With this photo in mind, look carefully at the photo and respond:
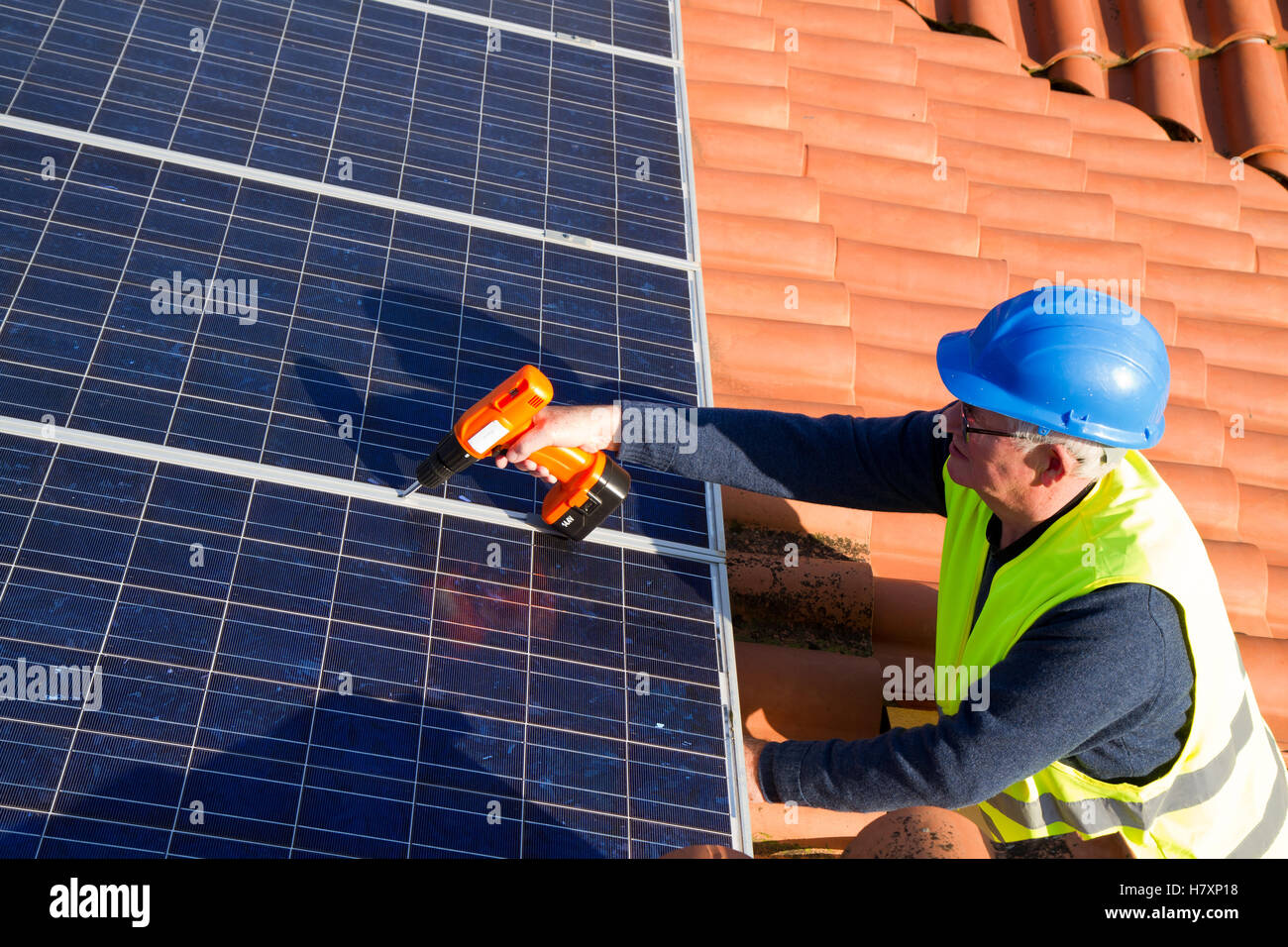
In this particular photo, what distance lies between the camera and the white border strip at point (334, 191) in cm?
431

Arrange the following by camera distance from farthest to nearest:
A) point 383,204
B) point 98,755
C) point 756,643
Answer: point 383,204 < point 756,643 < point 98,755

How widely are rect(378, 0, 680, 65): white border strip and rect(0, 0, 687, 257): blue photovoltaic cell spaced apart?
0.09 metres

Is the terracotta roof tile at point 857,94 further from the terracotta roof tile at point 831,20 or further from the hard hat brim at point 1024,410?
the hard hat brim at point 1024,410

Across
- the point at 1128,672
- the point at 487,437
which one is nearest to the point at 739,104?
the point at 487,437

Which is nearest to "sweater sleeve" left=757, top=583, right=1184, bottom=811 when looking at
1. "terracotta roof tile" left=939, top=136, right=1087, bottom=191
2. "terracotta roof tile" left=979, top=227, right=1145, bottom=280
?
"terracotta roof tile" left=979, top=227, right=1145, bottom=280

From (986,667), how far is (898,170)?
3.81m

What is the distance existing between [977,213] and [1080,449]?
3609 millimetres

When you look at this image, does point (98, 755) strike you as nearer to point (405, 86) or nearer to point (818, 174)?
point (405, 86)

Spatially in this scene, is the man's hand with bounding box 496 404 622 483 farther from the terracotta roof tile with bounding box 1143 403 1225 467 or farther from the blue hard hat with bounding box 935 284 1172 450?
the terracotta roof tile with bounding box 1143 403 1225 467

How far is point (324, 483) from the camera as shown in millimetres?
3572

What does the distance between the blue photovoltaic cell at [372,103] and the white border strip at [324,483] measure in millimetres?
1546

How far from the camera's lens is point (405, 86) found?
5113 mm

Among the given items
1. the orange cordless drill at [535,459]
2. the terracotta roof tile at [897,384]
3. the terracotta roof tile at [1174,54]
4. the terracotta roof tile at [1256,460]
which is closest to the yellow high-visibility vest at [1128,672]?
the orange cordless drill at [535,459]
